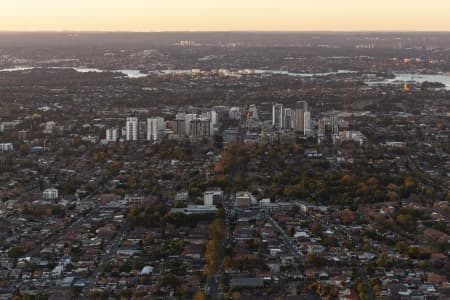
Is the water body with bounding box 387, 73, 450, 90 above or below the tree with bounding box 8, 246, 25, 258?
below

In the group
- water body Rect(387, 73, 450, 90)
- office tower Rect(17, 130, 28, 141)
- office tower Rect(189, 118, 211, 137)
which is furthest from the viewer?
water body Rect(387, 73, 450, 90)

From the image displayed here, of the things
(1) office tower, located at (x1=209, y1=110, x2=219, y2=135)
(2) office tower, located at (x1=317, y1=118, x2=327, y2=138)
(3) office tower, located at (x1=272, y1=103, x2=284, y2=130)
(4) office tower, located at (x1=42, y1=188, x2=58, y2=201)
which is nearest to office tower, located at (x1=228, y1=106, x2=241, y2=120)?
(1) office tower, located at (x1=209, y1=110, x2=219, y2=135)

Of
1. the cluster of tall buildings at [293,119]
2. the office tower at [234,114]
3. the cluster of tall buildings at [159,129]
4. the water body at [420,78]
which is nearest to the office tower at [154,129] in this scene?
the cluster of tall buildings at [159,129]

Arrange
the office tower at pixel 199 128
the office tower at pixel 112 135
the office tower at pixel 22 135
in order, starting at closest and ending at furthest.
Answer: the office tower at pixel 22 135 < the office tower at pixel 112 135 < the office tower at pixel 199 128

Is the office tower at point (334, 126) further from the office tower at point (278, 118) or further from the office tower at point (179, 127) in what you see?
the office tower at point (179, 127)

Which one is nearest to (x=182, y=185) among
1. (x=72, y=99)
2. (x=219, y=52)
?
(x=72, y=99)

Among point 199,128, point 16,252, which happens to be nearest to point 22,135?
point 199,128

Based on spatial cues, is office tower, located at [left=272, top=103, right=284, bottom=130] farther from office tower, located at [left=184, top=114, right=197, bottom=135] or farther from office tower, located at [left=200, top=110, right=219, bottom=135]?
office tower, located at [left=184, top=114, right=197, bottom=135]
